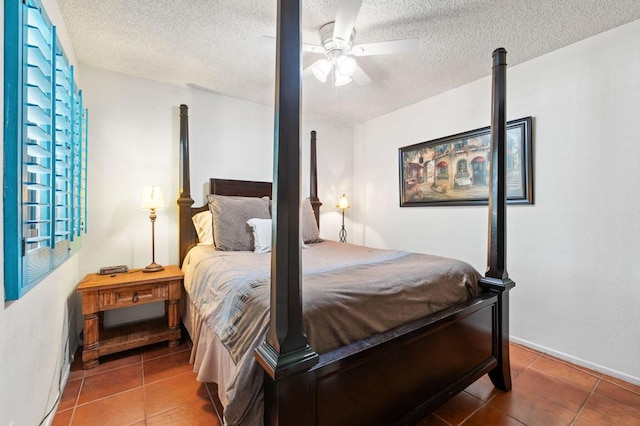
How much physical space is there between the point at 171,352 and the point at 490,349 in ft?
7.63

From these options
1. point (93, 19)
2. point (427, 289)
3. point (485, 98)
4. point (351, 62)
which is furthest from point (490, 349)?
point (93, 19)

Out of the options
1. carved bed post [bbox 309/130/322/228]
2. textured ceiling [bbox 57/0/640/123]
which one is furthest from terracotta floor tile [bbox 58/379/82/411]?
carved bed post [bbox 309/130/322/228]

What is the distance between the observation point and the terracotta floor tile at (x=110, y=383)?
1706mm

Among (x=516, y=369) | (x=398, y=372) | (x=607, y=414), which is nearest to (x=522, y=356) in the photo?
(x=516, y=369)

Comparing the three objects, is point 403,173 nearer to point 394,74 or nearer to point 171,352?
point 394,74

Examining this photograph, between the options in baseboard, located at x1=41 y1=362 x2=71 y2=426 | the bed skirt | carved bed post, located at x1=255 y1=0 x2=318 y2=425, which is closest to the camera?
carved bed post, located at x1=255 y1=0 x2=318 y2=425

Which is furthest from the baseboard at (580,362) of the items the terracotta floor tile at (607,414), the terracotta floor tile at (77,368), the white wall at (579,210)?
Result: the terracotta floor tile at (77,368)

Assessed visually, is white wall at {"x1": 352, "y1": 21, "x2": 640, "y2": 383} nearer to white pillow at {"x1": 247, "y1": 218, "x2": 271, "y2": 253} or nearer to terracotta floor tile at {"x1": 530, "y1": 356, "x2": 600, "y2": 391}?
terracotta floor tile at {"x1": 530, "y1": 356, "x2": 600, "y2": 391}

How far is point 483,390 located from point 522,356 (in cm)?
73

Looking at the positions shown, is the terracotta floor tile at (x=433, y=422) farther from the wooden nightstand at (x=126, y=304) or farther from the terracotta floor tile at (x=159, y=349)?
the wooden nightstand at (x=126, y=304)

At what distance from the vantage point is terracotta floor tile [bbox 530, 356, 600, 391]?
187 cm

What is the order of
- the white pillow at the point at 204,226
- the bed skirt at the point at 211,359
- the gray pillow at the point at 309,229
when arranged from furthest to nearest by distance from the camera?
the gray pillow at the point at 309,229 < the white pillow at the point at 204,226 < the bed skirt at the point at 211,359

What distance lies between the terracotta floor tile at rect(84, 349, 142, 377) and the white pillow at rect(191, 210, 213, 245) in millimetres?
1023

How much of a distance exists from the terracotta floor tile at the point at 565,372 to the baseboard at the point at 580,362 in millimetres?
74
